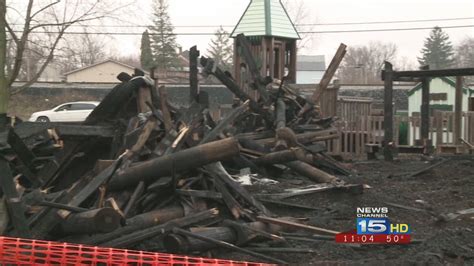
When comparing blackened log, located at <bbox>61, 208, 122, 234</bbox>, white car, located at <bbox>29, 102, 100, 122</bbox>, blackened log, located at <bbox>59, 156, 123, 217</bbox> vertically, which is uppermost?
white car, located at <bbox>29, 102, 100, 122</bbox>

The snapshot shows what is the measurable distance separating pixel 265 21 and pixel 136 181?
1347 cm

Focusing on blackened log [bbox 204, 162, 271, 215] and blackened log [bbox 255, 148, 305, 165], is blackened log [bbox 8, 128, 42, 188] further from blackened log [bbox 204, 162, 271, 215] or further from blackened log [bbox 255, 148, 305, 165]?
blackened log [bbox 255, 148, 305, 165]

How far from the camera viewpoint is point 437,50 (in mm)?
80750

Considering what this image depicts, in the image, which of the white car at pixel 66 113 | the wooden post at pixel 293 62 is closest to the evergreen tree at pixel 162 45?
the white car at pixel 66 113

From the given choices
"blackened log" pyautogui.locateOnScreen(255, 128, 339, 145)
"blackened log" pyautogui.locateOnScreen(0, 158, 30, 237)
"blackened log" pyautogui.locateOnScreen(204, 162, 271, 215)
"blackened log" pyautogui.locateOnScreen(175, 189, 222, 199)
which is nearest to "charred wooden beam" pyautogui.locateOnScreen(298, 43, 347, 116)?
"blackened log" pyautogui.locateOnScreen(255, 128, 339, 145)

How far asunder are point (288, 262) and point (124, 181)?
1.89 m

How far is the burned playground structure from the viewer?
4762 mm

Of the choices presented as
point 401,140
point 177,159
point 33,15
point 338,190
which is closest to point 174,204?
point 177,159

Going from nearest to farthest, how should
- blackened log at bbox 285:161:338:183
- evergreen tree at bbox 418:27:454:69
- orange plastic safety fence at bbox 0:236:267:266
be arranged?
orange plastic safety fence at bbox 0:236:267:266, blackened log at bbox 285:161:338:183, evergreen tree at bbox 418:27:454:69

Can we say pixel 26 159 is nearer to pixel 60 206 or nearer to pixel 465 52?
pixel 60 206

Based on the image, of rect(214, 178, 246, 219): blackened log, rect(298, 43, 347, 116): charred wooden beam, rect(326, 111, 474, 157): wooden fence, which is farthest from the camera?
rect(326, 111, 474, 157): wooden fence

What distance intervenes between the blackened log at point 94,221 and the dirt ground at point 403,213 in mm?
951

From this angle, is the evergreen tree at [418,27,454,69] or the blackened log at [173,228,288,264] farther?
the evergreen tree at [418,27,454,69]

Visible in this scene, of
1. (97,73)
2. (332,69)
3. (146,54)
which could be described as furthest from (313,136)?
(97,73)
